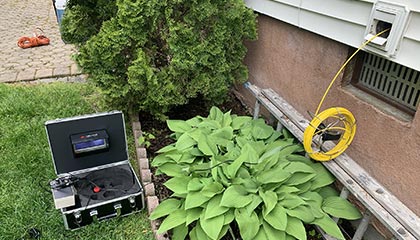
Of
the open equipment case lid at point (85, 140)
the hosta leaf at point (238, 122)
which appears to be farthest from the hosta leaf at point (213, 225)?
the open equipment case lid at point (85, 140)

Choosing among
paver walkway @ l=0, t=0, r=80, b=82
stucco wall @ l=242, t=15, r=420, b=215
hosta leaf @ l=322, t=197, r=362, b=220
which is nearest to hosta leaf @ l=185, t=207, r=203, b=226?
hosta leaf @ l=322, t=197, r=362, b=220

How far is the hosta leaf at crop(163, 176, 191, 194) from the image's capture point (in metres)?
1.91

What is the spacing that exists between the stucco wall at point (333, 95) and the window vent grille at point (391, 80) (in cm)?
11

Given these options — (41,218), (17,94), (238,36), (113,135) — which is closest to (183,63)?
(238,36)

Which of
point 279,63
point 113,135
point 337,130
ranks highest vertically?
point 279,63

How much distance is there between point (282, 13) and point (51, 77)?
3075mm

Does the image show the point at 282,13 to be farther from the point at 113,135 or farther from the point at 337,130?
the point at 113,135

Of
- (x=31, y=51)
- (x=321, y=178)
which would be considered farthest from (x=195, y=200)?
(x=31, y=51)

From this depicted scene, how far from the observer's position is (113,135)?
2348 mm

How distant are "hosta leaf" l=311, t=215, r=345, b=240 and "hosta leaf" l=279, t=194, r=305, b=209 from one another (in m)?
0.13

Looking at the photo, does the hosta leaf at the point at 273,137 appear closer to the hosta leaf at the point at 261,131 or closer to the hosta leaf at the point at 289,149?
the hosta leaf at the point at 261,131

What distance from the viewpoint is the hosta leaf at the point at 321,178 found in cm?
190

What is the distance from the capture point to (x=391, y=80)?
1830 millimetres

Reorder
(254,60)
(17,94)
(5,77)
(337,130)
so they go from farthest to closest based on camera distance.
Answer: (5,77), (17,94), (254,60), (337,130)
